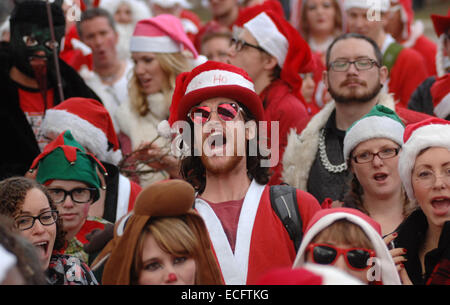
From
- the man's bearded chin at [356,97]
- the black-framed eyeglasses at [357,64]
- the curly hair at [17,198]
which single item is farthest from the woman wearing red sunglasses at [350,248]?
the black-framed eyeglasses at [357,64]

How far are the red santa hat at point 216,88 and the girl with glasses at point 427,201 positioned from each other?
95 cm

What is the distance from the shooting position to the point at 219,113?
4.42 meters

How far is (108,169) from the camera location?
542cm

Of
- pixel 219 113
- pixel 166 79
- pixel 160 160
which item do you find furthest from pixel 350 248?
pixel 166 79

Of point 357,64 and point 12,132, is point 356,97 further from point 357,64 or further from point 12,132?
point 12,132

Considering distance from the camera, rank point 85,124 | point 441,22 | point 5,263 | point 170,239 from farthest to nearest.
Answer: point 441,22 → point 85,124 → point 170,239 → point 5,263

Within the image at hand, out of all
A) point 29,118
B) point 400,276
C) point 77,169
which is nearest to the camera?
point 400,276

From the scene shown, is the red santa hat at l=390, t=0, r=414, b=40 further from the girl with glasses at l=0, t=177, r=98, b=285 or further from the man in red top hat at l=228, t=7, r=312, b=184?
the girl with glasses at l=0, t=177, r=98, b=285

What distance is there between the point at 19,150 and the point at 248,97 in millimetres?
2075

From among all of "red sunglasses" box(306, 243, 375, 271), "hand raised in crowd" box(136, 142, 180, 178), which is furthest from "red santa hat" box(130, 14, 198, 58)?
"red sunglasses" box(306, 243, 375, 271)

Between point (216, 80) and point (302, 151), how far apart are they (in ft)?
4.11

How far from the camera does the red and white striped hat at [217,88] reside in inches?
177
